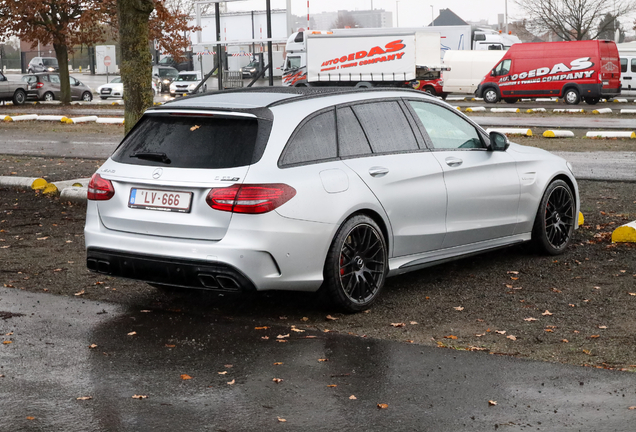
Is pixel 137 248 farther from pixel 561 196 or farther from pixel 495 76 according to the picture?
pixel 495 76

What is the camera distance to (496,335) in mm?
5516

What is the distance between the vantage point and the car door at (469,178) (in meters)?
6.81

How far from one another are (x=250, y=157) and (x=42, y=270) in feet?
9.20

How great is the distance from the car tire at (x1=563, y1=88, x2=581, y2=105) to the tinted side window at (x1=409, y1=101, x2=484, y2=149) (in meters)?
28.6

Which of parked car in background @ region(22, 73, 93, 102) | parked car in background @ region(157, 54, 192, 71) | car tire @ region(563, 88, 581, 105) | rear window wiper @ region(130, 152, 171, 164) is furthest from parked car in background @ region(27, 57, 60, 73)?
rear window wiper @ region(130, 152, 171, 164)

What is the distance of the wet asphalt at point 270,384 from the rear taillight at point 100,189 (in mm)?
861

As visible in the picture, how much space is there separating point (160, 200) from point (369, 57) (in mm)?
31662

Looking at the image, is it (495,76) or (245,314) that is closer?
(245,314)

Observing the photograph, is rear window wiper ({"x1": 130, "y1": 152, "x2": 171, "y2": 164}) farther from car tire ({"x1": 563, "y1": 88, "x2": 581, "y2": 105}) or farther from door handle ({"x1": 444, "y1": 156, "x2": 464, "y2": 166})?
car tire ({"x1": 563, "y1": 88, "x2": 581, "y2": 105})

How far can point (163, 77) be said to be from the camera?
4791 centimetres

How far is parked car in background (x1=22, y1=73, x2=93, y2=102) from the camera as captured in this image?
4079 cm

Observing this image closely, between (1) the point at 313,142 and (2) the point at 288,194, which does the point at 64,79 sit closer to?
(1) the point at 313,142

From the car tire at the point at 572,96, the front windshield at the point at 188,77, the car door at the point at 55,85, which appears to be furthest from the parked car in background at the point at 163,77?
the car tire at the point at 572,96

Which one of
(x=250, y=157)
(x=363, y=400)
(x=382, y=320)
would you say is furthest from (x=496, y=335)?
(x=250, y=157)
